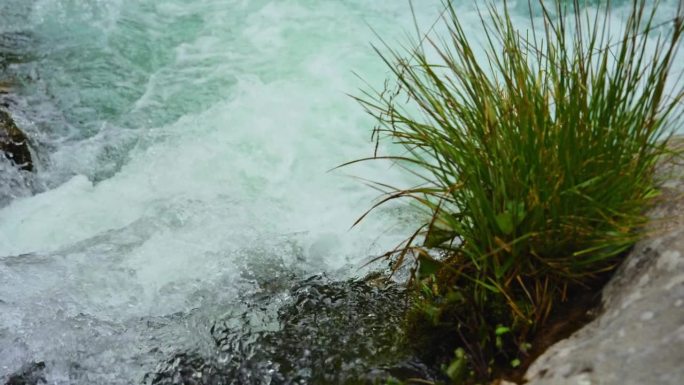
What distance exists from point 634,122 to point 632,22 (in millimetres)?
339

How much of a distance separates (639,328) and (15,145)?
11.7 ft

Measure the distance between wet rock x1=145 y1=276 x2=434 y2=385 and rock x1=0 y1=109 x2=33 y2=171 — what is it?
1980mm

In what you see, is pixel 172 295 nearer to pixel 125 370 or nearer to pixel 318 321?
pixel 125 370

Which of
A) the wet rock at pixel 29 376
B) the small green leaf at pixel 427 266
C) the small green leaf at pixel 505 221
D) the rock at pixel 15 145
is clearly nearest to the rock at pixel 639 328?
the small green leaf at pixel 505 221

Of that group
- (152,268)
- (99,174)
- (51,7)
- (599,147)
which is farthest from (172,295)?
(51,7)

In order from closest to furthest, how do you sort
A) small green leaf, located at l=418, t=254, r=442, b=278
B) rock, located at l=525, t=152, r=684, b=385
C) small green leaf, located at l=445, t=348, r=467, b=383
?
rock, located at l=525, t=152, r=684, b=385 → small green leaf, located at l=445, t=348, r=467, b=383 → small green leaf, located at l=418, t=254, r=442, b=278

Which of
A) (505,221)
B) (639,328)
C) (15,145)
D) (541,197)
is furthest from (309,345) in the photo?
(15,145)

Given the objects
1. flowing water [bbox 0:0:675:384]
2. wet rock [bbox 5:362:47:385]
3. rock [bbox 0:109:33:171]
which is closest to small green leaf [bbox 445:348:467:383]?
flowing water [bbox 0:0:675:384]

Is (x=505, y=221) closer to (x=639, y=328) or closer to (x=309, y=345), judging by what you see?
(x=639, y=328)

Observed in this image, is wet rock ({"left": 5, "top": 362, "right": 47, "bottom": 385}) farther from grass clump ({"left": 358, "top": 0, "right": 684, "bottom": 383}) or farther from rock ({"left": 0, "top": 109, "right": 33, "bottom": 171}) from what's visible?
rock ({"left": 0, "top": 109, "right": 33, "bottom": 171})

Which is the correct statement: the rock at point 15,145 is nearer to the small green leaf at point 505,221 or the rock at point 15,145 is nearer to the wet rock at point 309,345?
the wet rock at point 309,345

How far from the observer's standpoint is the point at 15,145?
3.78 meters

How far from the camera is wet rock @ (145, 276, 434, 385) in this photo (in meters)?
2.25

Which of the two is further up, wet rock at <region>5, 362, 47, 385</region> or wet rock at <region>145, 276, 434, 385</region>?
wet rock at <region>5, 362, 47, 385</region>
